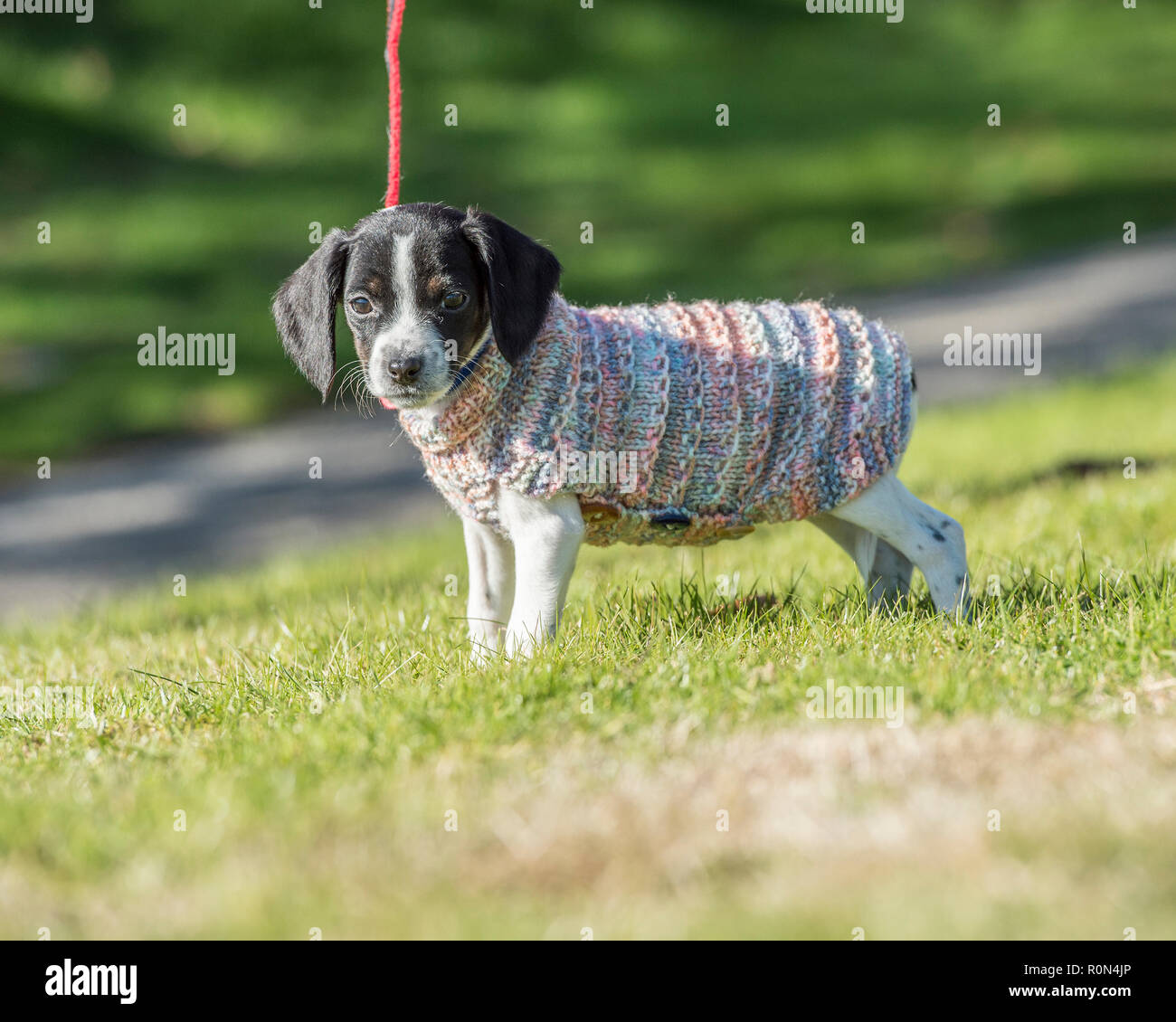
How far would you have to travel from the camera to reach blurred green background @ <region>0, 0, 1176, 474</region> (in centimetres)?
1467

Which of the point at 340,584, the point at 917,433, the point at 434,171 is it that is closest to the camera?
the point at 340,584

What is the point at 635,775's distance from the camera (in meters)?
3.63

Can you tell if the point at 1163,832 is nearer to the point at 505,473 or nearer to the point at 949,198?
the point at 505,473

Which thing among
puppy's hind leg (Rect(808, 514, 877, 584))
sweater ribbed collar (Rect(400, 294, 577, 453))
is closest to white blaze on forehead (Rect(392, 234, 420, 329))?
sweater ribbed collar (Rect(400, 294, 577, 453))

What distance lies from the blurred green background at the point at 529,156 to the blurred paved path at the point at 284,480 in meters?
0.72

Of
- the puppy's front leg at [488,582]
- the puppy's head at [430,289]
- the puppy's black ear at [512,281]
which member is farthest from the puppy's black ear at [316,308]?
the puppy's front leg at [488,582]

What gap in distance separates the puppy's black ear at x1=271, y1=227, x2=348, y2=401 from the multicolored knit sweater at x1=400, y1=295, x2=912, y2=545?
0.33 metres

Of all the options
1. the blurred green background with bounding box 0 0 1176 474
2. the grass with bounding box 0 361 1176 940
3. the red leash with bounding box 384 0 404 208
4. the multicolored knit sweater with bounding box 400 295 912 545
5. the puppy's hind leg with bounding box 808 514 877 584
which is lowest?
the grass with bounding box 0 361 1176 940

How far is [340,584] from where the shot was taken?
690cm

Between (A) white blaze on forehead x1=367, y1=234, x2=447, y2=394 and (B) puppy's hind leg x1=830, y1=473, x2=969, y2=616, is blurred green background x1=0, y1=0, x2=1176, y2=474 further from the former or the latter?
(B) puppy's hind leg x1=830, y1=473, x2=969, y2=616

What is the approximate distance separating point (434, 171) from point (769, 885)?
15487 mm

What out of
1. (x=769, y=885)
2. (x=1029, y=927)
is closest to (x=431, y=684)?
(x=769, y=885)

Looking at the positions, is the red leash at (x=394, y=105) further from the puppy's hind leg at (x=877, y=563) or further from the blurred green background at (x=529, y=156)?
the blurred green background at (x=529, y=156)

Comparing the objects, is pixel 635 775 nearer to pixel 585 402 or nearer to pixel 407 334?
pixel 585 402
